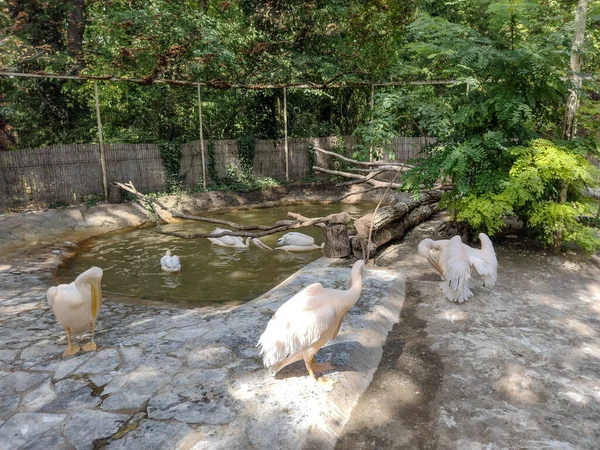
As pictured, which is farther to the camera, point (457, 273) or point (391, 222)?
point (391, 222)

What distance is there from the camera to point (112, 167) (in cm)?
1179

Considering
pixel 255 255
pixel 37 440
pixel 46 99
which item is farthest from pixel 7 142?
pixel 37 440

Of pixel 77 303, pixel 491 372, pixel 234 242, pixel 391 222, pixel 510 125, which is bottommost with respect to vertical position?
pixel 234 242

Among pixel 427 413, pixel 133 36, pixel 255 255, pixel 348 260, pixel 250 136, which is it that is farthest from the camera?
pixel 250 136

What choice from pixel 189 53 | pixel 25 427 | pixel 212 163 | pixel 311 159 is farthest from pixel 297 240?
pixel 311 159

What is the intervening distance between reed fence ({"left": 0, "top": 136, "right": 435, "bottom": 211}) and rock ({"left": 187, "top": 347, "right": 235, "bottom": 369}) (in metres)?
5.76

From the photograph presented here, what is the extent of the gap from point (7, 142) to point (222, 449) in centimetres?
1529

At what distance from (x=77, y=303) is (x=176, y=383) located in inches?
47.5

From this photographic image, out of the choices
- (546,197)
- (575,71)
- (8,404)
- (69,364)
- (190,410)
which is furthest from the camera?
(546,197)

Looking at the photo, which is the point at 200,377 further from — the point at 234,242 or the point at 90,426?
the point at 234,242

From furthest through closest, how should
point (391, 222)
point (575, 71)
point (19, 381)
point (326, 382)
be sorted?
point (391, 222)
point (575, 71)
point (19, 381)
point (326, 382)

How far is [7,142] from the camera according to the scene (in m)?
14.5

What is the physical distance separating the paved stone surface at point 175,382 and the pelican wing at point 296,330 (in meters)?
0.35

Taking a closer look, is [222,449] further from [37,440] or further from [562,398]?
[562,398]
